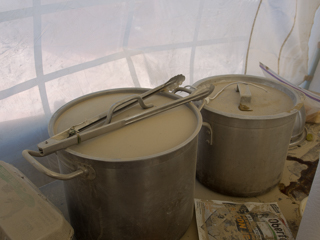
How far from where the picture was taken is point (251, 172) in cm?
141

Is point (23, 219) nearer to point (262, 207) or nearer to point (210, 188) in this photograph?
point (210, 188)

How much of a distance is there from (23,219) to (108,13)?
1208mm

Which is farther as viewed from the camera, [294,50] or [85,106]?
[294,50]

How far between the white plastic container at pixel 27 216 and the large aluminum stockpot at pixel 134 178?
0.11 metres

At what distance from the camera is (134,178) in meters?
0.92

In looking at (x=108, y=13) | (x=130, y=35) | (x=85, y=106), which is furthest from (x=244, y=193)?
(x=108, y=13)

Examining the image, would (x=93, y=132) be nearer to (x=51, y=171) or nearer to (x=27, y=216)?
(x=51, y=171)

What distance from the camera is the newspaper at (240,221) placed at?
127 cm

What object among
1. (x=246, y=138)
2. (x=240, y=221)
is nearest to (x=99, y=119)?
(x=246, y=138)

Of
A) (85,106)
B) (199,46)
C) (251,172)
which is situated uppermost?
(199,46)

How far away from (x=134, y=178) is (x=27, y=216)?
40cm

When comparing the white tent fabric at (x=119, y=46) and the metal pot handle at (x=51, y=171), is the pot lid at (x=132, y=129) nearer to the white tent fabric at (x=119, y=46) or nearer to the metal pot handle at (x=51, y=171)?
the metal pot handle at (x=51, y=171)

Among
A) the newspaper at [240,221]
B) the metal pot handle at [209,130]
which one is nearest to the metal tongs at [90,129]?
the metal pot handle at [209,130]

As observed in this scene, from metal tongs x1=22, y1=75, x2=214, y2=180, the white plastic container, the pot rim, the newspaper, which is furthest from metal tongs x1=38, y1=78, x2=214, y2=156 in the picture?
the newspaper
